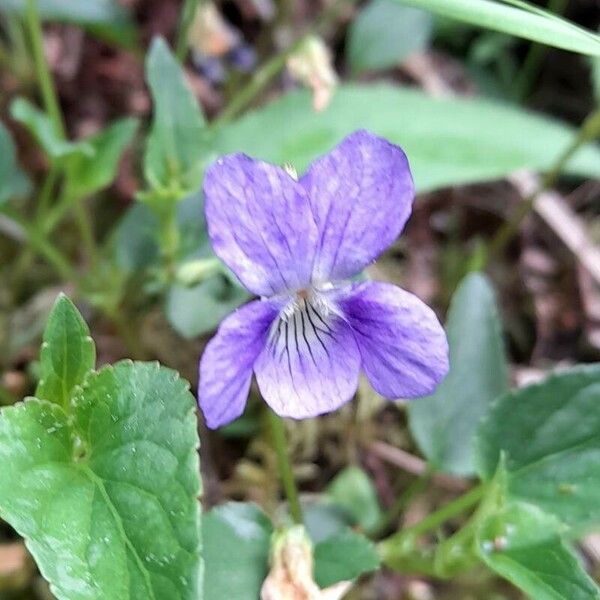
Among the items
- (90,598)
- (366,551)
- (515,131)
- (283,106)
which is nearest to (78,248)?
(283,106)

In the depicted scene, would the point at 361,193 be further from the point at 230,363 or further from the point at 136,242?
the point at 136,242

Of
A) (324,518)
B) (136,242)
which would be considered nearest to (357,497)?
(324,518)

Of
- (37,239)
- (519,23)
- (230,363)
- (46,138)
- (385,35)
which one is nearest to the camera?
(230,363)

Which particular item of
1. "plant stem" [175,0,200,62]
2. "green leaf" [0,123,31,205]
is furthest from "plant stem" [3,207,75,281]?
"plant stem" [175,0,200,62]

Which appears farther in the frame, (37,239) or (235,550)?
(37,239)

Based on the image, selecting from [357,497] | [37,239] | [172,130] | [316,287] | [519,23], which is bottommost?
[357,497]

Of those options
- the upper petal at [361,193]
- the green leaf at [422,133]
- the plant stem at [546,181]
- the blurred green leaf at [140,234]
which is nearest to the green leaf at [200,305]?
the blurred green leaf at [140,234]

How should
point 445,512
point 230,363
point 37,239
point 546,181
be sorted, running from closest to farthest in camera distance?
point 230,363
point 445,512
point 37,239
point 546,181

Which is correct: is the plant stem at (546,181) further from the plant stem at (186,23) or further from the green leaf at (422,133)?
the plant stem at (186,23)
